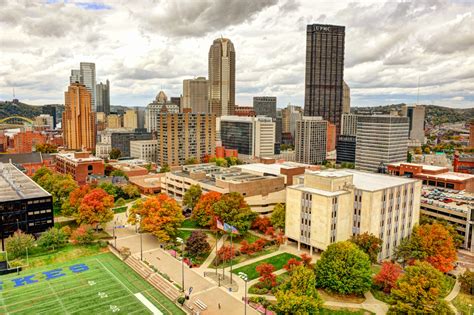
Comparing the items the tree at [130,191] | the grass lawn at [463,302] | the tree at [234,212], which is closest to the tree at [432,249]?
the grass lawn at [463,302]

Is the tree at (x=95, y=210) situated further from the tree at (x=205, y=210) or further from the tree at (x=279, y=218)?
the tree at (x=279, y=218)

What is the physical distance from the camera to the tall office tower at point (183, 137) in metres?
177

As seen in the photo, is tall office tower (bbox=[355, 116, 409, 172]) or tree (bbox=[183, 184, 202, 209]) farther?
tall office tower (bbox=[355, 116, 409, 172])

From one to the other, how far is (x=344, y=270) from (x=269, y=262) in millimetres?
15983

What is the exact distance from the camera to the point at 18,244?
7000 centimetres

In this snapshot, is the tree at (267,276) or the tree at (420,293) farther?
the tree at (267,276)

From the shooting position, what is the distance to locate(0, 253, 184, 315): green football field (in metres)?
52.8

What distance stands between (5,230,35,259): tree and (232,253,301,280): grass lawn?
38954 millimetres

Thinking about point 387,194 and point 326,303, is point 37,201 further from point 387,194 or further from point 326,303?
point 387,194

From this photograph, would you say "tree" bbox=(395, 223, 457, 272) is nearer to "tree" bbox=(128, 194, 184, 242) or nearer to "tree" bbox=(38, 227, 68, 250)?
"tree" bbox=(128, 194, 184, 242)

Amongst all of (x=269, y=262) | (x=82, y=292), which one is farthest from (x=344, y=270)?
(x=82, y=292)

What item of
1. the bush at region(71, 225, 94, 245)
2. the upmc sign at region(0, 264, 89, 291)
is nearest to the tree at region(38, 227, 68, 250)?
the bush at region(71, 225, 94, 245)

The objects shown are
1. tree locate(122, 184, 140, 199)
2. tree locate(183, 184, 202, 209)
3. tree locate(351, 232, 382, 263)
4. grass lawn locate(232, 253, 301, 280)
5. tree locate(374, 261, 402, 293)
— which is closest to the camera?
tree locate(374, 261, 402, 293)

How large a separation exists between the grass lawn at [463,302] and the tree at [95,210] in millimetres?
66768
